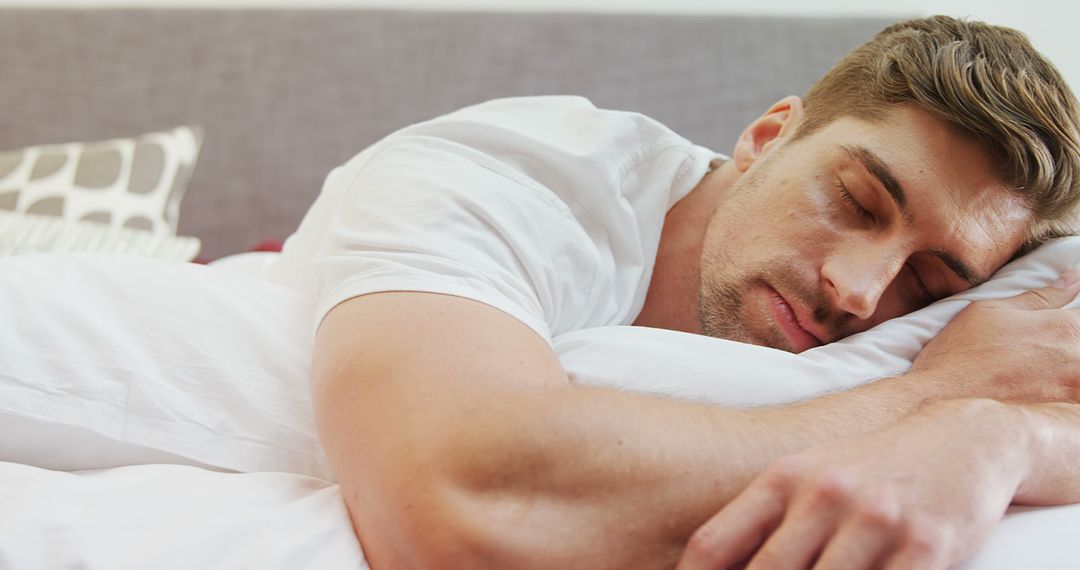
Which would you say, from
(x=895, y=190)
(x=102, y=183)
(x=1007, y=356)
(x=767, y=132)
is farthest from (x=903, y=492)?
(x=102, y=183)

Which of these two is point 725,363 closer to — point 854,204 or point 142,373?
point 854,204

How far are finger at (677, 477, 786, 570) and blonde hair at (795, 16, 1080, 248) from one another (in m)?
0.55

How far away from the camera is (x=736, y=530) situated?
1.81 ft

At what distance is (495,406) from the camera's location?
1.96ft

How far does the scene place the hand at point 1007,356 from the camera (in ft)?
2.59

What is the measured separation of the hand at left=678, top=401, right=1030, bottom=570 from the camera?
0.53m

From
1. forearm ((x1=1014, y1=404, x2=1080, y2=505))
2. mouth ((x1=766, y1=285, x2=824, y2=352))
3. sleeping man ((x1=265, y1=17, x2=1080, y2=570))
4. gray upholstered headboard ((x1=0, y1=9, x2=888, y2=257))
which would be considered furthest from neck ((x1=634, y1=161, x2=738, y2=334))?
gray upholstered headboard ((x1=0, y1=9, x2=888, y2=257))

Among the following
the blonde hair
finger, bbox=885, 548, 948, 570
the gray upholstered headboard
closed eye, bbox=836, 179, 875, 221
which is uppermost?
the blonde hair

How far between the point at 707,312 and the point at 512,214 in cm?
29

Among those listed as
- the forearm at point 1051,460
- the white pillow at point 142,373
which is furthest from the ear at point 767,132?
the white pillow at point 142,373

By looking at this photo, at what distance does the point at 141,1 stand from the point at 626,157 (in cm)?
140

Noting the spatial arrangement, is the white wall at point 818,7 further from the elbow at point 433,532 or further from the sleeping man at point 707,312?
the elbow at point 433,532

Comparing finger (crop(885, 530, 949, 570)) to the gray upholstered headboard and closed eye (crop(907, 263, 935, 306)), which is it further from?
the gray upholstered headboard

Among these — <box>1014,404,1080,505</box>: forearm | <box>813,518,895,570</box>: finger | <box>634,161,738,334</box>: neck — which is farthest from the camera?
<box>634,161,738,334</box>: neck
